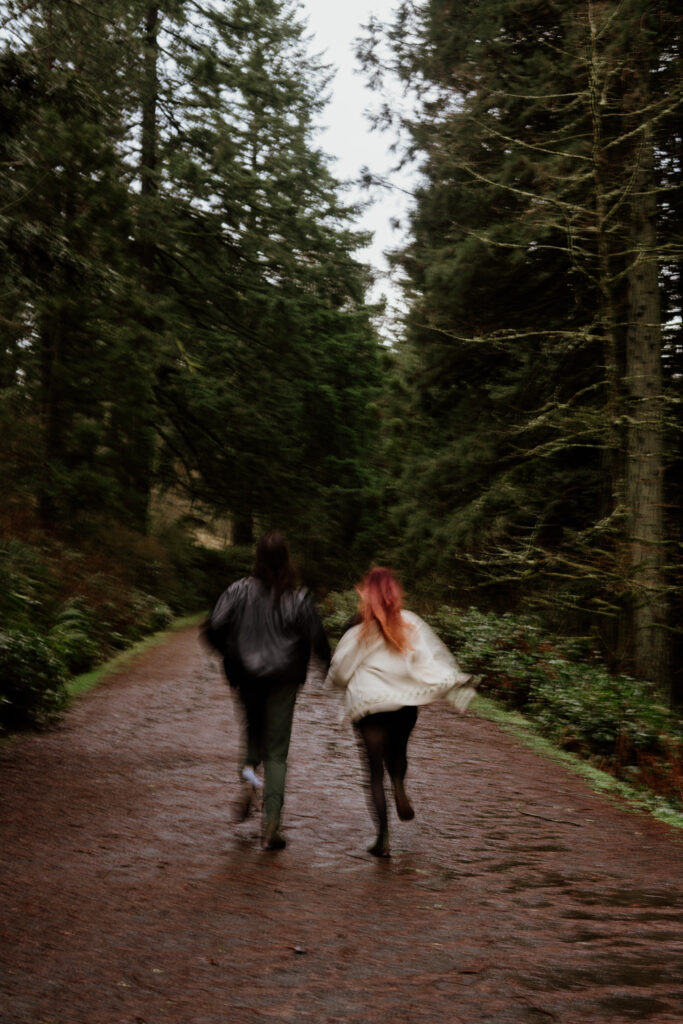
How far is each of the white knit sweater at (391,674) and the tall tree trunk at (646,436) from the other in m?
6.01

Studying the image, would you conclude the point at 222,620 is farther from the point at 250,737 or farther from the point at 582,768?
the point at 582,768

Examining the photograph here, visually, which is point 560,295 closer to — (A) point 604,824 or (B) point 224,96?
(A) point 604,824

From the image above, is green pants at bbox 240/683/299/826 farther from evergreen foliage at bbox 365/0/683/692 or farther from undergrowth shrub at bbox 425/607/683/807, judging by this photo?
evergreen foliage at bbox 365/0/683/692

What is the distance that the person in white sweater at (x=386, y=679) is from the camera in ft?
19.3

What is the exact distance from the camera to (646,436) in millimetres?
12430

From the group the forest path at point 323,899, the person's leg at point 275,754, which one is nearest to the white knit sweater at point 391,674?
the person's leg at point 275,754

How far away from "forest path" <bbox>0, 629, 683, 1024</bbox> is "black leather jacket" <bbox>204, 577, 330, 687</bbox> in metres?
1.12

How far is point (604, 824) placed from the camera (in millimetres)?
7117

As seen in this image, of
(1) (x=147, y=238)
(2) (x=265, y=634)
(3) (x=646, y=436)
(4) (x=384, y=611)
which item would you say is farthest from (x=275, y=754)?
(1) (x=147, y=238)

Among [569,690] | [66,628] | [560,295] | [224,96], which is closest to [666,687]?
[569,690]

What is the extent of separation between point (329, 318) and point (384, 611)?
27.3 metres

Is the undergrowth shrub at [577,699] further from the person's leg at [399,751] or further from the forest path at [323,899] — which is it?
the person's leg at [399,751]

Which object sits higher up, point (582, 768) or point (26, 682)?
point (26, 682)

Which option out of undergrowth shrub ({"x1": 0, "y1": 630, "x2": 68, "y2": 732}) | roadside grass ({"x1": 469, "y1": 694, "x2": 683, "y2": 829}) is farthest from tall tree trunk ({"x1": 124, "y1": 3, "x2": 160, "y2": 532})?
undergrowth shrub ({"x1": 0, "y1": 630, "x2": 68, "y2": 732})
